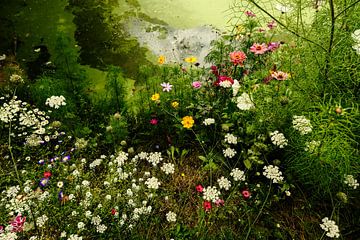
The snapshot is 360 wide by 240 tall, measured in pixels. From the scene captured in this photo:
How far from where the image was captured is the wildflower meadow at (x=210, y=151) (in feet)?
4.75

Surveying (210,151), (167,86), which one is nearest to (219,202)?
(210,151)

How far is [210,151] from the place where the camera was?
180 centimetres

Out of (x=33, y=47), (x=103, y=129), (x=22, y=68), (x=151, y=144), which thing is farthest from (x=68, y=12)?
(x=151, y=144)

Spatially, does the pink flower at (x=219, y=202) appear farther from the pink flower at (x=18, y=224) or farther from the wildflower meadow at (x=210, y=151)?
the pink flower at (x=18, y=224)

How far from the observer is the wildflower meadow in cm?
145

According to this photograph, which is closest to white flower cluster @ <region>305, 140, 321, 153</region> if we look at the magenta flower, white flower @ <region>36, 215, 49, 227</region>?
the magenta flower

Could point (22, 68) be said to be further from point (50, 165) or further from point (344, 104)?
point (344, 104)

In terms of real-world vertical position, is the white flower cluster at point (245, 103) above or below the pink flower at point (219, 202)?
above

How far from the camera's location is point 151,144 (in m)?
1.97

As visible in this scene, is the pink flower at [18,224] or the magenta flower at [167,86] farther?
the magenta flower at [167,86]

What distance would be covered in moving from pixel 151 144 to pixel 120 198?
0.51m

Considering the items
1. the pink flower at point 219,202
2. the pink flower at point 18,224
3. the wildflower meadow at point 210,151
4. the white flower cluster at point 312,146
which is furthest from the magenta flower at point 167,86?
the pink flower at point 18,224

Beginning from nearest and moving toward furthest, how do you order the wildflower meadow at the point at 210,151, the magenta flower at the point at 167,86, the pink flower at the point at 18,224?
1. the pink flower at the point at 18,224
2. the wildflower meadow at the point at 210,151
3. the magenta flower at the point at 167,86

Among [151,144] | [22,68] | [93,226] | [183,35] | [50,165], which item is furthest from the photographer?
[183,35]
